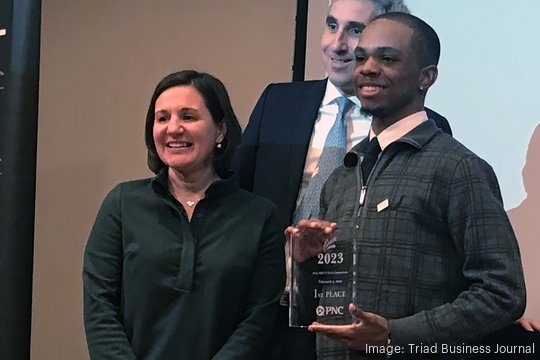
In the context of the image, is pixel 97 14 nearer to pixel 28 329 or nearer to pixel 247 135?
pixel 247 135

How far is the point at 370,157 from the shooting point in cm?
167

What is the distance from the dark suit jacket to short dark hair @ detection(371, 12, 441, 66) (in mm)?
220

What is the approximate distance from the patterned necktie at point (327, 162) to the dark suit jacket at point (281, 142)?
0.04 metres

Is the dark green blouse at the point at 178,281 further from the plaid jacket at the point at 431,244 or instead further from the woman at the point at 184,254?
the plaid jacket at the point at 431,244

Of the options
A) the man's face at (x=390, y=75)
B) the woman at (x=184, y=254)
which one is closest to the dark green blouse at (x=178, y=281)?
the woman at (x=184, y=254)

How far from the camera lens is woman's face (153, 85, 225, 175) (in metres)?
1.73

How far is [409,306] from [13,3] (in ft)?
3.98

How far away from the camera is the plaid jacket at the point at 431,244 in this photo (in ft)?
4.87

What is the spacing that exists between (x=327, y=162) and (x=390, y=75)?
Answer: 32cm

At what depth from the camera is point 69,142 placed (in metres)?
2.80

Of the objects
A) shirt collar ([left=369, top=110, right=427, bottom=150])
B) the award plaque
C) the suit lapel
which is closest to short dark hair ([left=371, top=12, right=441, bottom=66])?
shirt collar ([left=369, top=110, right=427, bottom=150])

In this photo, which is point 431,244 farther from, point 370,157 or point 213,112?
point 213,112

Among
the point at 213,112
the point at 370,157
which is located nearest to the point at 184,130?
the point at 213,112

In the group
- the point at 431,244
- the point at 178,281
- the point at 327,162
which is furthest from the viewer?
the point at 327,162
